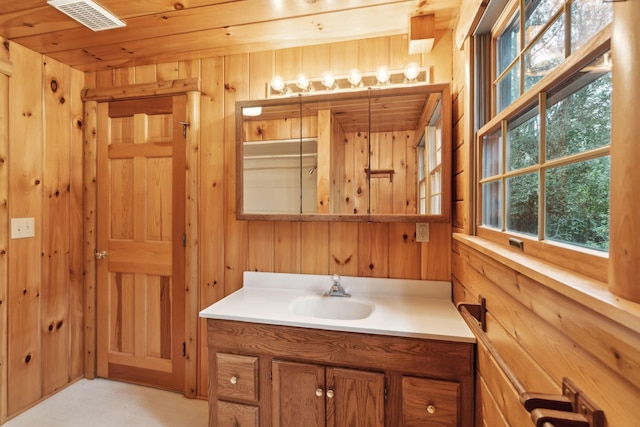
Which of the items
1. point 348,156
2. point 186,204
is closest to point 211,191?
point 186,204

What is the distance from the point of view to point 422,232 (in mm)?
1670

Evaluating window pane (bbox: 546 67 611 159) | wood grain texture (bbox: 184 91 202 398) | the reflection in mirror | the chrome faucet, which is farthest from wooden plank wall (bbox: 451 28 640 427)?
wood grain texture (bbox: 184 91 202 398)

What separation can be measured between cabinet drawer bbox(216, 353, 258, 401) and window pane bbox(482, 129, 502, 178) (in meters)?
1.34

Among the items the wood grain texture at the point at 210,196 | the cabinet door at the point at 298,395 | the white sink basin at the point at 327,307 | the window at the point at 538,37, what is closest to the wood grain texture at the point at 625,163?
the window at the point at 538,37

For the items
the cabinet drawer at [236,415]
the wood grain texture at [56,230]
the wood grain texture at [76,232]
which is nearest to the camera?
the cabinet drawer at [236,415]

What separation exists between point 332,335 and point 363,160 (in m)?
0.93

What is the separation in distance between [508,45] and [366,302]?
132 centimetres

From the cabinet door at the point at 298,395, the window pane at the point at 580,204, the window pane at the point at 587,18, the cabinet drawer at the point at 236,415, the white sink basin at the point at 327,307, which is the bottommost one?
the cabinet drawer at the point at 236,415

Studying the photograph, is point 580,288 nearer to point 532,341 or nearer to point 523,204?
point 532,341

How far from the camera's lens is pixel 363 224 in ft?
5.73

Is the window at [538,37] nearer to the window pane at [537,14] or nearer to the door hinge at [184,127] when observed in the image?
the window pane at [537,14]

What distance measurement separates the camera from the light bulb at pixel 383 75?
1.64 meters

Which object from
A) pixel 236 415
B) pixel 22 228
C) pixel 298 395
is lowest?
pixel 236 415

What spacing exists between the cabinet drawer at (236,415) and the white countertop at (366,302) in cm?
42
